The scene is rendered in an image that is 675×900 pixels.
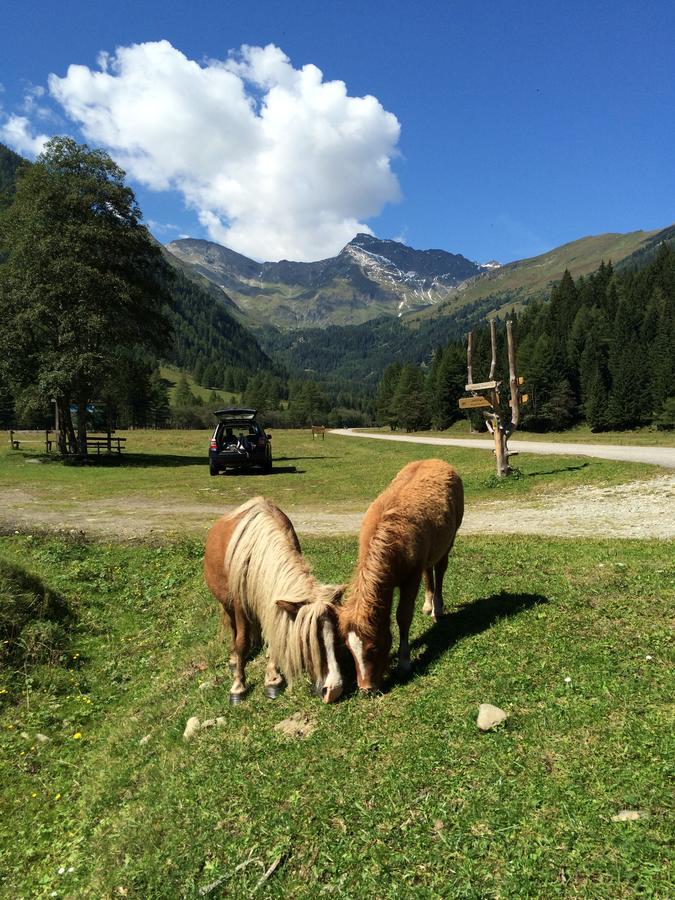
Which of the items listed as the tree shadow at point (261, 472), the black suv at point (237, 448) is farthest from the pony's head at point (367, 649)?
the black suv at point (237, 448)

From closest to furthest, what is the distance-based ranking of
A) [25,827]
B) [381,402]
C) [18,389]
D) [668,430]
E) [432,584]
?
[25,827], [432,584], [18,389], [668,430], [381,402]

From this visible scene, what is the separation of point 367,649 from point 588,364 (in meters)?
91.7

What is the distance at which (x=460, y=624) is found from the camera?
6953 millimetres

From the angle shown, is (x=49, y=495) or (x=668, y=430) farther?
(x=668, y=430)

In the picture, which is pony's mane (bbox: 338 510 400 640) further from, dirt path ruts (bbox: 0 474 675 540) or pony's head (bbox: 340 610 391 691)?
dirt path ruts (bbox: 0 474 675 540)

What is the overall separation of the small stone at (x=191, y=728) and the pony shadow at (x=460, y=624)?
7.11 feet

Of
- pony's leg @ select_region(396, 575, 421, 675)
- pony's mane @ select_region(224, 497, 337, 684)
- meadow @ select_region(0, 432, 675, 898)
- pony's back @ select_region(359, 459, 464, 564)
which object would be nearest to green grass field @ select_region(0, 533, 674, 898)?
meadow @ select_region(0, 432, 675, 898)

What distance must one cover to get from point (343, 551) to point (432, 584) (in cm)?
464

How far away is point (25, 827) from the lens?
5133 mm

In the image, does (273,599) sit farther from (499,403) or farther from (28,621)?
(499,403)

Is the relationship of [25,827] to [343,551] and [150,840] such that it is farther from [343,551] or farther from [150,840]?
[343,551]

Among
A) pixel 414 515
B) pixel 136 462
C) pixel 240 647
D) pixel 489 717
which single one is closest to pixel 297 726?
pixel 240 647

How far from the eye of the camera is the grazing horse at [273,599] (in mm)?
5211

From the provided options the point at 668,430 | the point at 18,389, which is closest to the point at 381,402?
the point at 668,430
